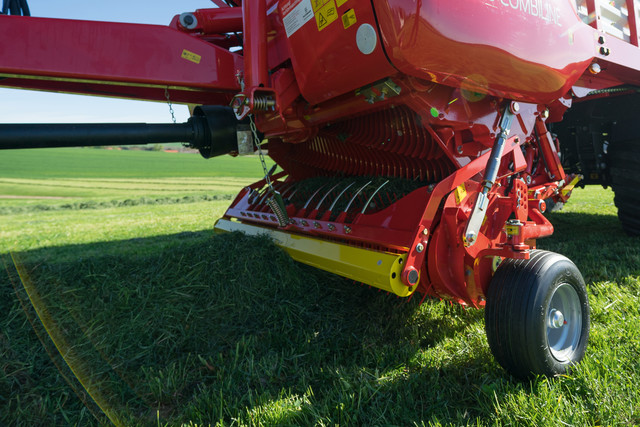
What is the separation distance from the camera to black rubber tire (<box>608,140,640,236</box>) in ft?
13.5

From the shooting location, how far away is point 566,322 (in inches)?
90.2

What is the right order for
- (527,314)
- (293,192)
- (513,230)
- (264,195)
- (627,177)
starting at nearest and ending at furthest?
(527,314) → (513,230) → (293,192) → (264,195) → (627,177)

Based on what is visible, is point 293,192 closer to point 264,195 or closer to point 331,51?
point 264,195

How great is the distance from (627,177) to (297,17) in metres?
3.58

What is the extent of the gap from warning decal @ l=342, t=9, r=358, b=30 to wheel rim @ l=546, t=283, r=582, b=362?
1661 mm

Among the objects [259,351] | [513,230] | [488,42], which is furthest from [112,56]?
[513,230]

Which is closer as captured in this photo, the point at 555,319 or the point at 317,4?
the point at 555,319

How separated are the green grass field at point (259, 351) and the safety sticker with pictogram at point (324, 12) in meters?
1.43

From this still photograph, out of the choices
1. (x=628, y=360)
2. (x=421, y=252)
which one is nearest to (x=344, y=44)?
(x=421, y=252)

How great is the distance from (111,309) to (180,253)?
58cm

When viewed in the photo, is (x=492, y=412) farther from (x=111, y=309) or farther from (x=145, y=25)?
(x=145, y=25)

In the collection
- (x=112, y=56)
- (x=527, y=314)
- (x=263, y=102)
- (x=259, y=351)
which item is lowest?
(x=259, y=351)

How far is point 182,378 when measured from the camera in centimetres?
212

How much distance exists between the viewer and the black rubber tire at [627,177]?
4.12 m
